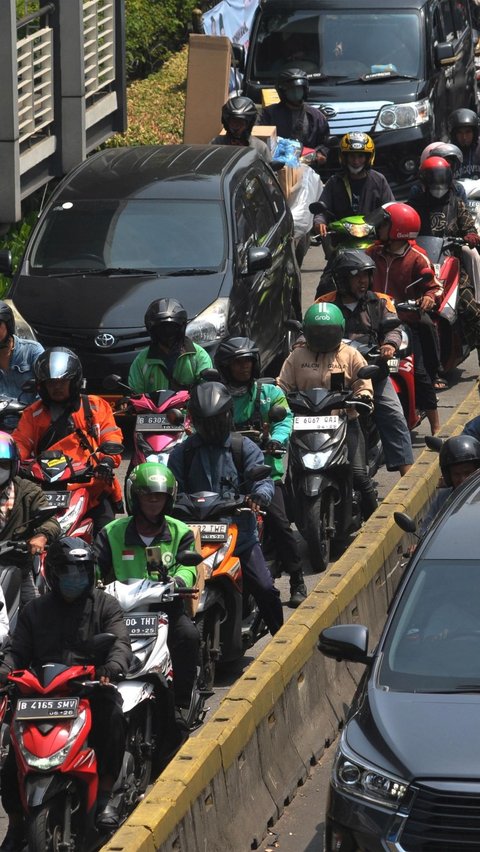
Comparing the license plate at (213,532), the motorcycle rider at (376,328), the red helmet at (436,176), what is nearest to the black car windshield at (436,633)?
the license plate at (213,532)

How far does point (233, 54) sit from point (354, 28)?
1430 mm

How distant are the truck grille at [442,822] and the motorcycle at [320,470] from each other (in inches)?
207

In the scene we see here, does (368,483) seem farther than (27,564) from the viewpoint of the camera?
Yes

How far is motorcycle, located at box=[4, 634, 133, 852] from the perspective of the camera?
7.55m

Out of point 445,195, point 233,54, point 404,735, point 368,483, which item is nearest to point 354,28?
point 233,54

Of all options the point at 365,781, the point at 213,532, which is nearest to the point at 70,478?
the point at 213,532

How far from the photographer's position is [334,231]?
15.1m

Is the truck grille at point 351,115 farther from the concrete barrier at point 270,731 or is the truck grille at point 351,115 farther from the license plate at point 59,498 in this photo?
the license plate at point 59,498

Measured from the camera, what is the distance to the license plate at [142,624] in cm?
852

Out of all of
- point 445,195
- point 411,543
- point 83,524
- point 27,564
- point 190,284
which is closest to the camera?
point 27,564

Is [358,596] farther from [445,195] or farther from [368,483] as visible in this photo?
[445,195]

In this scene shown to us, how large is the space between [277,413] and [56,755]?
3.74 metres

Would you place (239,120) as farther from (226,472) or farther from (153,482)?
(153,482)

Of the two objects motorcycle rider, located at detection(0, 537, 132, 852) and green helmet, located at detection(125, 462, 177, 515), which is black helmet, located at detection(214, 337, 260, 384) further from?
motorcycle rider, located at detection(0, 537, 132, 852)
